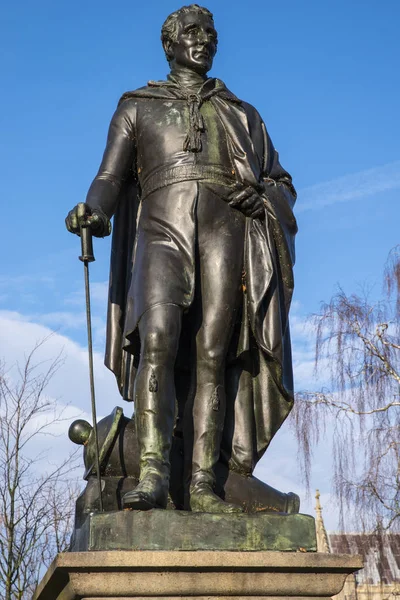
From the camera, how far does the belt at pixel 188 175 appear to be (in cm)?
639

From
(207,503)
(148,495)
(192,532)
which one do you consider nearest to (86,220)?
(148,495)

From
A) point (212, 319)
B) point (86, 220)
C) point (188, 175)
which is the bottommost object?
point (212, 319)

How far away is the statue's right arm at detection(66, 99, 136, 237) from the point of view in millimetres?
6375

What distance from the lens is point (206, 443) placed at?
19.7ft

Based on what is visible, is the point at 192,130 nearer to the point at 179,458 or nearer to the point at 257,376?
the point at 257,376

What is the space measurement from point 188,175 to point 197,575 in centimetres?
242

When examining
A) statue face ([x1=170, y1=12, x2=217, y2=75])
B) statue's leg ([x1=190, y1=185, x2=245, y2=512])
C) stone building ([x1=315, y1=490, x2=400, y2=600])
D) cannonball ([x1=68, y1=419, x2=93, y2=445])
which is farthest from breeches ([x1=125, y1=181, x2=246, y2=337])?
stone building ([x1=315, y1=490, x2=400, y2=600])

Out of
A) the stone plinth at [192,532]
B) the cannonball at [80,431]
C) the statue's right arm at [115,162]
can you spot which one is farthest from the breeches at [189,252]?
the stone plinth at [192,532]

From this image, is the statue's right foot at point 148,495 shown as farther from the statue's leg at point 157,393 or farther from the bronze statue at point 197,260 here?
the bronze statue at point 197,260

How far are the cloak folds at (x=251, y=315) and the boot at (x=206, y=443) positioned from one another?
12.5 inches

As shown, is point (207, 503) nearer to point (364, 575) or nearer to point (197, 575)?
point (197, 575)

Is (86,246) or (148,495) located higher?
(86,246)

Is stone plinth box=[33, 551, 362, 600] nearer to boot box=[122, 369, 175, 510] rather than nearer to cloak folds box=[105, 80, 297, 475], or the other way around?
boot box=[122, 369, 175, 510]

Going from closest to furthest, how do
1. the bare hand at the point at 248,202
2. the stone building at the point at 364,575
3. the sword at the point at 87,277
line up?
the sword at the point at 87,277, the bare hand at the point at 248,202, the stone building at the point at 364,575
